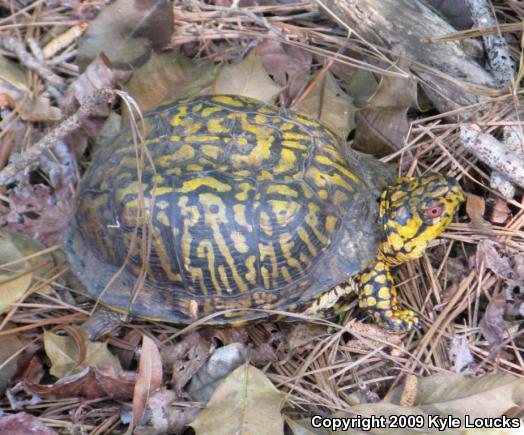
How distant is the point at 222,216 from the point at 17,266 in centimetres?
108

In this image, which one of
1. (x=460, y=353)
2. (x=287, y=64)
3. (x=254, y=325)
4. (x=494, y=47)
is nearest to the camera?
(x=460, y=353)

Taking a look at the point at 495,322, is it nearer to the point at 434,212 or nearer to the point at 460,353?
the point at 460,353

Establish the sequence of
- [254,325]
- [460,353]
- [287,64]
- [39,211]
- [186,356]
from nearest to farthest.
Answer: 1. [460,353]
2. [186,356]
3. [254,325]
4. [39,211]
5. [287,64]

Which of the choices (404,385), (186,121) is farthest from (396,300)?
(186,121)

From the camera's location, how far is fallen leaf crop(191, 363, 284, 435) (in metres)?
2.20

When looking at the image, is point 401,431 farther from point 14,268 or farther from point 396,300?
point 14,268

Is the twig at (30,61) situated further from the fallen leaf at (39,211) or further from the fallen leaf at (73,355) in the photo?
the fallen leaf at (73,355)

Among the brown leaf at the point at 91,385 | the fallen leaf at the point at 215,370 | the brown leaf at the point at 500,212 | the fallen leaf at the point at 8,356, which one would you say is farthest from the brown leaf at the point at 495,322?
the fallen leaf at the point at 8,356

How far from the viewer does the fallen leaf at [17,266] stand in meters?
2.67

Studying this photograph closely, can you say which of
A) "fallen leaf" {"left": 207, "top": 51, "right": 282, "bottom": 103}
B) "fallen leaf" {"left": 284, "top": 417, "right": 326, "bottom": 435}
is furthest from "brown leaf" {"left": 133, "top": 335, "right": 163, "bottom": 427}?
"fallen leaf" {"left": 207, "top": 51, "right": 282, "bottom": 103}

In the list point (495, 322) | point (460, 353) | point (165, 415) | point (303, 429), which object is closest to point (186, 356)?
point (165, 415)

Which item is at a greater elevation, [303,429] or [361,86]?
[361,86]

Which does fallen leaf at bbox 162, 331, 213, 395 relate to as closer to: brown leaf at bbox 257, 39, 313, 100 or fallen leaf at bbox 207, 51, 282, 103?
fallen leaf at bbox 207, 51, 282, 103

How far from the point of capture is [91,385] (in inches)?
96.4
